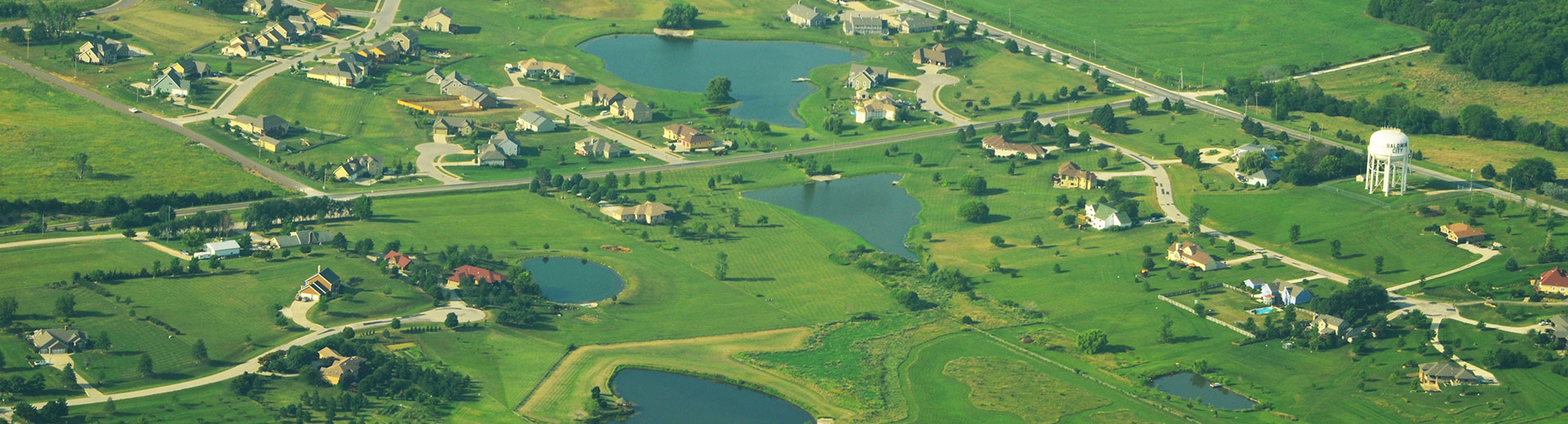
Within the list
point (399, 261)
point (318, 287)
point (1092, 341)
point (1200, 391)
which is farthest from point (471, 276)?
point (1200, 391)

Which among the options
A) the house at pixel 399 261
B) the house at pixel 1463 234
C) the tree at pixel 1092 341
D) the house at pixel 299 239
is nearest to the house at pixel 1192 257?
the tree at pixel 1092 341

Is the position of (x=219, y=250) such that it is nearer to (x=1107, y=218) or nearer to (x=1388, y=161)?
(x=1107, y=218)

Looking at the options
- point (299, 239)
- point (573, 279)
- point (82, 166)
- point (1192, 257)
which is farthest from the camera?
point (82, 166)

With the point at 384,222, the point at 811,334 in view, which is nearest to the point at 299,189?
the point at 384,222

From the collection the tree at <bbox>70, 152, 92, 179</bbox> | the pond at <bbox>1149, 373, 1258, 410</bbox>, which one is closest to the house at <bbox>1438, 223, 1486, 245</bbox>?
the pond at <bbox>1149, 373, 1258, 410</bbox>

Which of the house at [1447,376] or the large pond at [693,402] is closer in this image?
the large pond at [693,402]

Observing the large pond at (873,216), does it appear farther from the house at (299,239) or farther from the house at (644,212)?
the house at (299,239)
